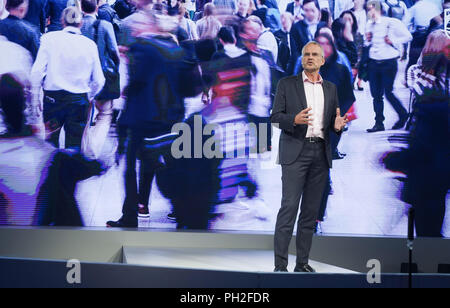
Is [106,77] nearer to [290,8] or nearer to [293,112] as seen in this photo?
[290,8]

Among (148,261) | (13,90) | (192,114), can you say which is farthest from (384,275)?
(13,90)

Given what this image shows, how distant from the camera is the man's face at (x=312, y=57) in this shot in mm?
3693

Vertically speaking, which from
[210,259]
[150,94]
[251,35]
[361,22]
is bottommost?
[210,259]

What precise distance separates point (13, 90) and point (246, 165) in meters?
1.88

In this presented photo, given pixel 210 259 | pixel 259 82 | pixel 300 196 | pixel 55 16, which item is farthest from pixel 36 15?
pixel 300 196

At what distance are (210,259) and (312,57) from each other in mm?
1508

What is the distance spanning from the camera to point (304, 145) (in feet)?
12.2

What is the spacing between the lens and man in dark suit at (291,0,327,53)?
5.48 m

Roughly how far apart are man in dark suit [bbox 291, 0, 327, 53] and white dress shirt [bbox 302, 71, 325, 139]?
1736mm

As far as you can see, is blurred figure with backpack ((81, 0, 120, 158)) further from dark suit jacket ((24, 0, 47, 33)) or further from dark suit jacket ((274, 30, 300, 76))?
dark suit jacket ((274, 30, 300, 76))

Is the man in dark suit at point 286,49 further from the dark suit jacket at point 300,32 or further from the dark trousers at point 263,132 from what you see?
the dark trousers at point 263,132

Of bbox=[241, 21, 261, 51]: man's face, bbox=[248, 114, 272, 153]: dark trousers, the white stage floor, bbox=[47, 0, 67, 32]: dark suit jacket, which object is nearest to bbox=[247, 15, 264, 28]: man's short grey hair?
bbox=[241, 21, 261, 51]: man's face

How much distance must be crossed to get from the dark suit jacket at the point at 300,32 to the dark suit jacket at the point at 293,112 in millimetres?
1714
